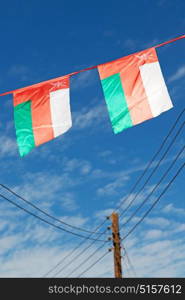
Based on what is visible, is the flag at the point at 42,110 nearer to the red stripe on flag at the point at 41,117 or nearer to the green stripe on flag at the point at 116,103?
the red stripe on flag at the point at 41,117

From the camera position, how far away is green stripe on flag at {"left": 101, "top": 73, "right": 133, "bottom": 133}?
10.1 m

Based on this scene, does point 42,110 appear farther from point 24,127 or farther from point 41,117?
point 24,127

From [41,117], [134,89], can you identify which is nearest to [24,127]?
[41,117]

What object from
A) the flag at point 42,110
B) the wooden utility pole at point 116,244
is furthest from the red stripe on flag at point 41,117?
the wooden utility pole at point 116,244

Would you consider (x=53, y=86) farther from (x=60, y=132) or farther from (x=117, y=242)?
(x=117, y=242)

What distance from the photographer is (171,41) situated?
10.1 meters

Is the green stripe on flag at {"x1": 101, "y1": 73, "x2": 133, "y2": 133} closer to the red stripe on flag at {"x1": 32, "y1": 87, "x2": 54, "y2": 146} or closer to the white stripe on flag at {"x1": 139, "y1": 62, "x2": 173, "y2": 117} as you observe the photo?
the white stripe on flag at {"x1": 139, "y1": 62, "x2": 173, "y2": 117}

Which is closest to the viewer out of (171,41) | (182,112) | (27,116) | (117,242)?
(171,41)

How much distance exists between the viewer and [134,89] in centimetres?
1050

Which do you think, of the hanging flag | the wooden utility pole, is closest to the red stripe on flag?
the hanging flag

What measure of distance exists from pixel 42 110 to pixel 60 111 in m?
0.43

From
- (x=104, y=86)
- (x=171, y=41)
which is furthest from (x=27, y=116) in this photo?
(x=171, y=41)

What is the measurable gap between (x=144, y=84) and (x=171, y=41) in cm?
106

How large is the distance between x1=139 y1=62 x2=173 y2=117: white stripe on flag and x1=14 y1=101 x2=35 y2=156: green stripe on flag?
266cm
